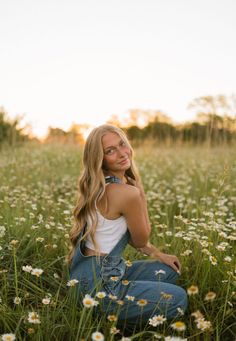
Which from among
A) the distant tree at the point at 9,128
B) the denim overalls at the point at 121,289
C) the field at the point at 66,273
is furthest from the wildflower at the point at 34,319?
the distant tree at the point at 9,128

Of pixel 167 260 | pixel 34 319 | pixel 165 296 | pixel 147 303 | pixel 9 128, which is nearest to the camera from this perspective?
pixel 34 319

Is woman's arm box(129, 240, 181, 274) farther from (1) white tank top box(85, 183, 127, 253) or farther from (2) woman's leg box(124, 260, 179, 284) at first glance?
(1) white tank top box(85, 183, 127, 253)

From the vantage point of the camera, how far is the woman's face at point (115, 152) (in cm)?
254

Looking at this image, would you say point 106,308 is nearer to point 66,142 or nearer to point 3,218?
point 3,218

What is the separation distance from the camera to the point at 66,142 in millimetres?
11109

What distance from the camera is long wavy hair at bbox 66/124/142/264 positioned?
7.97 ft

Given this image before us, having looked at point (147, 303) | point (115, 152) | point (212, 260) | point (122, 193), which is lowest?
point (147, 303)

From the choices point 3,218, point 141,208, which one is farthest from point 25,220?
point 141,208

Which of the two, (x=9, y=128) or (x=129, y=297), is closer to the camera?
(x=129, y=297)

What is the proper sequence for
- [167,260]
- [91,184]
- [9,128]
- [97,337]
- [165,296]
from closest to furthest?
[97,337] → [165,296] → [91,184] → [167,260] → [9,128]

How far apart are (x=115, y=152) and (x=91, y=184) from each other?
9.2 inches

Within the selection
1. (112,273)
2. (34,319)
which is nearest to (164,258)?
(112,273)

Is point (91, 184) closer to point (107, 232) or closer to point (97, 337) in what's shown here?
point (107, 232)

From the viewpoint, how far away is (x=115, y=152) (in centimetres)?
255
